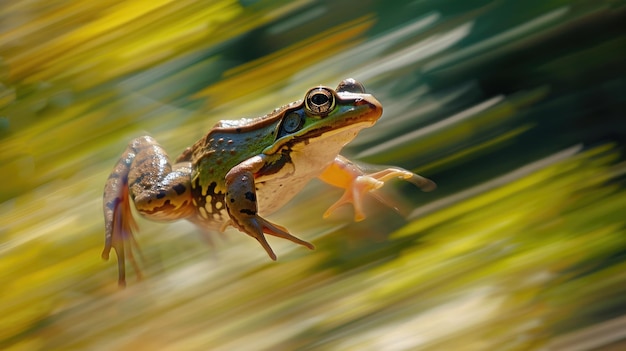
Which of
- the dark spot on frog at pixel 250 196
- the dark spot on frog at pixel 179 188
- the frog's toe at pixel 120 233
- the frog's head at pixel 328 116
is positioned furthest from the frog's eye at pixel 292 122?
the frog's toe at pixel 120 233

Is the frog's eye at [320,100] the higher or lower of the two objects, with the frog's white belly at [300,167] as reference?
higher

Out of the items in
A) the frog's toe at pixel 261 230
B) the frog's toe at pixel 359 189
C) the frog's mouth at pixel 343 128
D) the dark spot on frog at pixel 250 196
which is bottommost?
the frog's toe at pixel 261 230

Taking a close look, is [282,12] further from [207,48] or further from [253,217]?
[253,217]

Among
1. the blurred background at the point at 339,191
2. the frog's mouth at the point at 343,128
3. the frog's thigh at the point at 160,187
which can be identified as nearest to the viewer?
the frog's mouth at the point at 343,128

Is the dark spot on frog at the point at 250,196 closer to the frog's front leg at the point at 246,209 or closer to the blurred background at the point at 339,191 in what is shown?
the frog's front leg at the point at 246,209

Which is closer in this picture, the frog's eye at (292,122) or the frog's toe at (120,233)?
the frog's eye at (292,122)

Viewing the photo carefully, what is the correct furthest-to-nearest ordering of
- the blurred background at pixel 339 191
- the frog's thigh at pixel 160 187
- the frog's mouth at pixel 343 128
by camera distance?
1. the blurred background at pixel 339 191
2. the frog's thigh at pixel 160 187
3. the frog's mouth at pixel 343 128

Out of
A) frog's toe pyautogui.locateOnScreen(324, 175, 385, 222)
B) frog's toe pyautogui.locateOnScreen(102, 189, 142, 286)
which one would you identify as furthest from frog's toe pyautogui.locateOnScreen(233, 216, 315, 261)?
frog's toe pyautogui.locateOnScreen(102, 189, 142, 286)

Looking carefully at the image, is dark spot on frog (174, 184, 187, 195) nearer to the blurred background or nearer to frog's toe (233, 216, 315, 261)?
frog's toe (233, 216, 315, 261)
